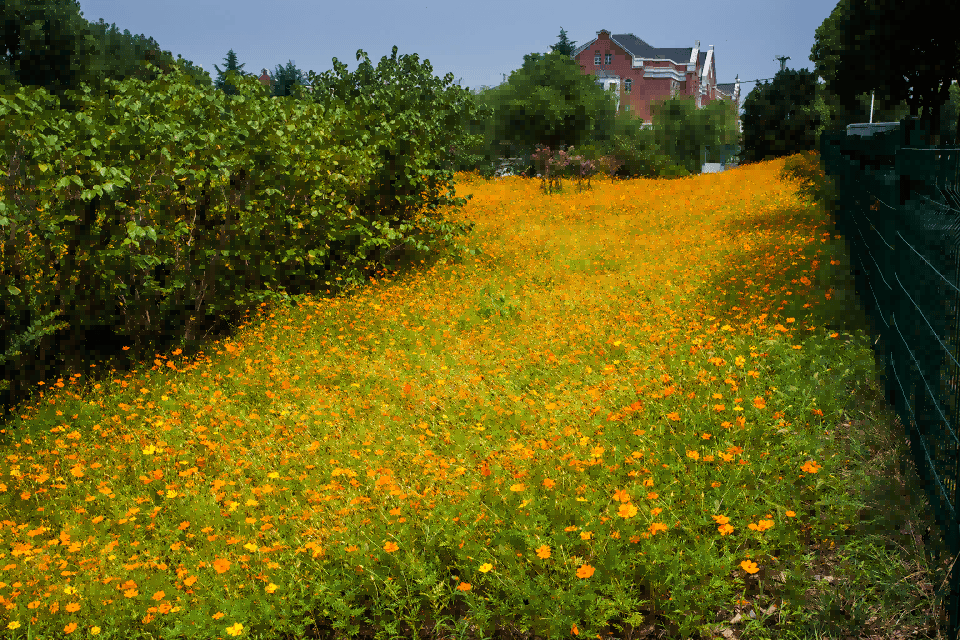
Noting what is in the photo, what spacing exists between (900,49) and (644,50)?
65.7 m

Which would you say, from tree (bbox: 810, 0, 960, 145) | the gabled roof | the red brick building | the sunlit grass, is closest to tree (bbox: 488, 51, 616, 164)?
tree (bbox: 810, 0, 960, 145)

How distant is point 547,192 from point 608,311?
17.4 meters

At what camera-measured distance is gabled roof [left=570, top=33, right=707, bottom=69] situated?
257 feet

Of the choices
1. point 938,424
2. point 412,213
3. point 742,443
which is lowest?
point 742,443

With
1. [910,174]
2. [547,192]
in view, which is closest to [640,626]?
[910,174]

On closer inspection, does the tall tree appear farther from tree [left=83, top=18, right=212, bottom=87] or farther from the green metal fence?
the green metal fence

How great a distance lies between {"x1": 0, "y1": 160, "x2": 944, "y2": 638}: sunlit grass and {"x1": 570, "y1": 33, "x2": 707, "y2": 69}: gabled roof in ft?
246

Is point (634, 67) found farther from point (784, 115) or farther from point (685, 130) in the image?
point (784, 115)

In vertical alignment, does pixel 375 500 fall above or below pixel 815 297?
below

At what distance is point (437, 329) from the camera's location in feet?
28.6

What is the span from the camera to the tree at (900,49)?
60.5 ft

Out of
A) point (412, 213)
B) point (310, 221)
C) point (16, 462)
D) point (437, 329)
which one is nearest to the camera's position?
point (16, 462)

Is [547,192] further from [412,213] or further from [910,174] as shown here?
[910,174]

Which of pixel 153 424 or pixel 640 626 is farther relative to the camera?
pixel 153 424
